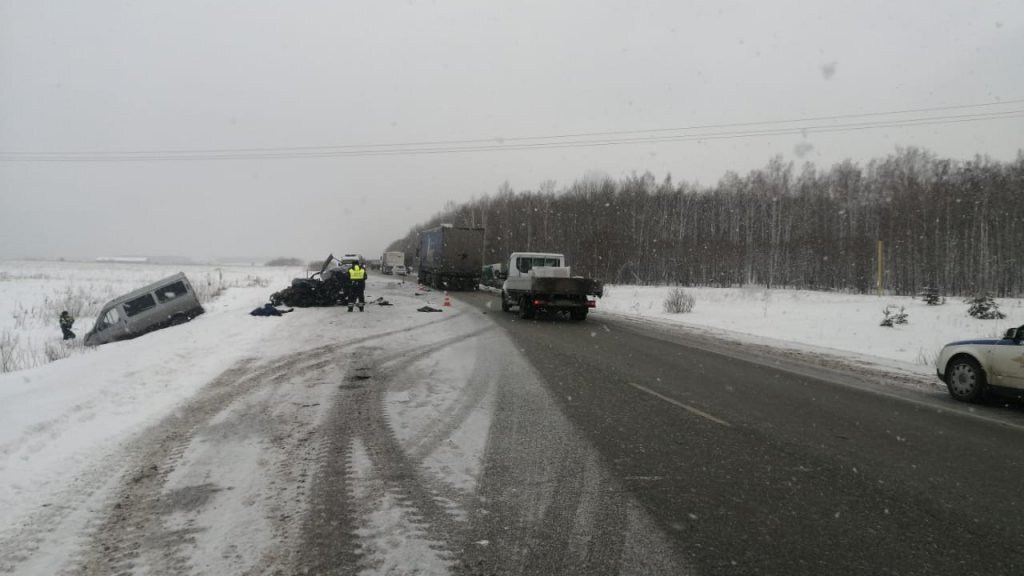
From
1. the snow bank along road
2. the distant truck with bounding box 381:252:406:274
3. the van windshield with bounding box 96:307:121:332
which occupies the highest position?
the distant truck with bounding box 381:252:406:274

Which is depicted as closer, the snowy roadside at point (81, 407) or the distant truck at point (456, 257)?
the snowy roadside at point (81, 407)

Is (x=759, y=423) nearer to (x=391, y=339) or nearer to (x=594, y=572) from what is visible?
(x=594, y=572)

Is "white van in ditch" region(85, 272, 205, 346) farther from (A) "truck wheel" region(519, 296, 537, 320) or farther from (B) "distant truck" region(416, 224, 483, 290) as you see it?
(B) "distant truck" region(416, 224, 483, 290)

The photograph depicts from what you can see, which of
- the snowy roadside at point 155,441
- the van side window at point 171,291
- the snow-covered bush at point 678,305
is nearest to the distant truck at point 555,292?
the snow-covered bush at point 678,305

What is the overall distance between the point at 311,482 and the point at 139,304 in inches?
617

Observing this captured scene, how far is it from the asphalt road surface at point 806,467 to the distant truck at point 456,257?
2664 centimetres

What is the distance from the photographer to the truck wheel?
61.0 ft

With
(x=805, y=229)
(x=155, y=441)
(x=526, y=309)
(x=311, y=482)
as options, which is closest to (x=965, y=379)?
(x=311, y=482)

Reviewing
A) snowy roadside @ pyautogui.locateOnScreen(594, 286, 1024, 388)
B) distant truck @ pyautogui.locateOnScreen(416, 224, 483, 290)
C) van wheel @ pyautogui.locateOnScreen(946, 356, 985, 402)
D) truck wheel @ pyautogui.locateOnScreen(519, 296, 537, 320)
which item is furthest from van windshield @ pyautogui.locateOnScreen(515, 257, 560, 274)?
van wheel @ pyautogui.locateOnScreen(946, 356, 985, 402)

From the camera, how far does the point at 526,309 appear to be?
733 inches

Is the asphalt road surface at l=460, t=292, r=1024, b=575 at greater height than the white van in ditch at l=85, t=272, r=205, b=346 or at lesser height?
lesser

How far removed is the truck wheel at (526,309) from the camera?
18.6 m

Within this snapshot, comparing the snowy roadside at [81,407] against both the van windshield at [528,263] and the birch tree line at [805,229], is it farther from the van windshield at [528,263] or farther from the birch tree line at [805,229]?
the birch tree line at [805,229]

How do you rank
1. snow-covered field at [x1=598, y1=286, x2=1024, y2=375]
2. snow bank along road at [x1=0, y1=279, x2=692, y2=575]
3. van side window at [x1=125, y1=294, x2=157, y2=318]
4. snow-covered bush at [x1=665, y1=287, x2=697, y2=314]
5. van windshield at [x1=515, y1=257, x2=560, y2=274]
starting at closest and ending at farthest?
snow bank along road at [x1=0, y1=279, x2=692, y2=575] → snow-covered field at [x1=598, y1=286, x2=1024, y2=375] → van side window at [x1=125, y1=294, x2=157, y2=318] → van windshield at [x1=515, y1=257, x2=560, y2=274] → snow-covered bush at [x1=665, y1=287, x2=697, y2=314]
